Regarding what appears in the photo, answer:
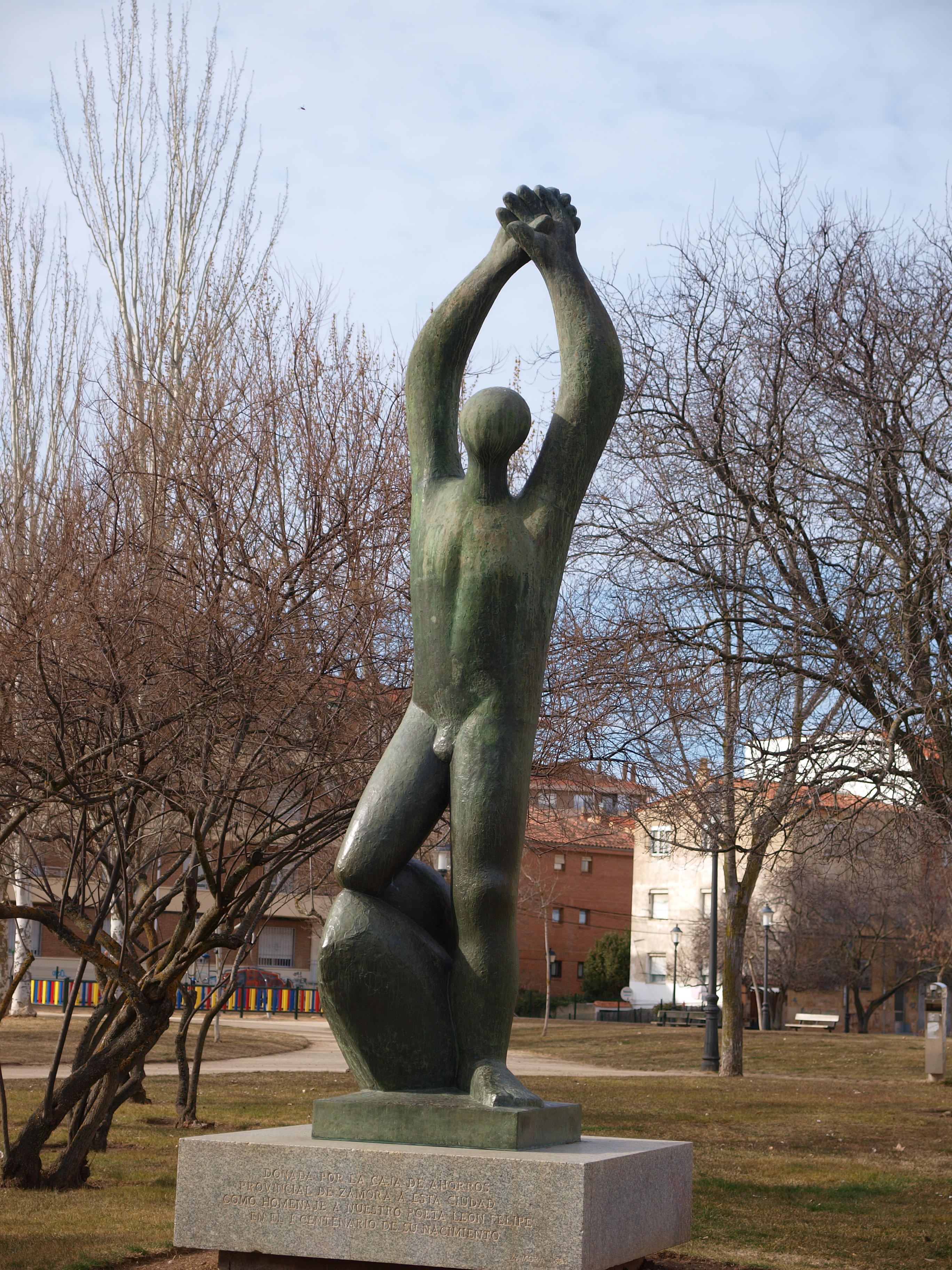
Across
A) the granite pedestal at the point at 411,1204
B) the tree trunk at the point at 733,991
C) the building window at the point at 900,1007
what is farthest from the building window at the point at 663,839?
the building window at the point at 900,1007

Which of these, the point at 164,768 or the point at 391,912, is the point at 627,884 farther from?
the point at 391,912

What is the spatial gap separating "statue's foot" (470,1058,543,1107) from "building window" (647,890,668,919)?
5163 centimetres

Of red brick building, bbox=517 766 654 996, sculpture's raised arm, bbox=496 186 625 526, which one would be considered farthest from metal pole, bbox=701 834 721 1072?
red brick building, bbox=517 766 654 996

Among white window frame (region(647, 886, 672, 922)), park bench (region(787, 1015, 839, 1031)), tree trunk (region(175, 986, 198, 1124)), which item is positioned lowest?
park bench (region(787, 1015, 839, 1031))

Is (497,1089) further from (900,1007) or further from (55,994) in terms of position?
(900,1007)

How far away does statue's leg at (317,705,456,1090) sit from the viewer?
500 cm

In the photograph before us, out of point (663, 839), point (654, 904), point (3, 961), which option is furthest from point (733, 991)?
point (654, 904)

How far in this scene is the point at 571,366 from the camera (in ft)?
18.4

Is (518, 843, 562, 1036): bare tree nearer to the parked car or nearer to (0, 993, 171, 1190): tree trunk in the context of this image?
(0, 993, 171, 1190): tree trunk

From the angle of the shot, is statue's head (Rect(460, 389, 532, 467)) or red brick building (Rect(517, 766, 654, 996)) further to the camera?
red brick building (Rect(517, 766, 654, 996))

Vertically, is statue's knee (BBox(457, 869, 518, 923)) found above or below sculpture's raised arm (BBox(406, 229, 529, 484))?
below

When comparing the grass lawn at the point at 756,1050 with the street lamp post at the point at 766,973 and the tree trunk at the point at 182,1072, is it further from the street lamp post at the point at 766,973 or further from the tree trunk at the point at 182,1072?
the tree trunk at the point at 182,1072

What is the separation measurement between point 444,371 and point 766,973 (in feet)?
119

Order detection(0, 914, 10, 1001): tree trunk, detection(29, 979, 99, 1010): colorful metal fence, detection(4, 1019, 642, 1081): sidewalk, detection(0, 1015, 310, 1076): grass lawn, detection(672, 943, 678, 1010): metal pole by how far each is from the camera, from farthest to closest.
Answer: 1. detection(672, 943, 678, 1010): metal pole
2. detection(29, 979, 99, 1010): colorful metal fence
3. detection(0, 1015, 310, 1076): grass lawn
4. detection(4, 1019, 642, 1081): sidewalk
5. detection(0, 914, 10, 1001): tree trunk
